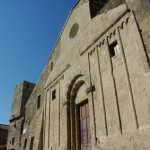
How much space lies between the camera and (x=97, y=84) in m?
9.86

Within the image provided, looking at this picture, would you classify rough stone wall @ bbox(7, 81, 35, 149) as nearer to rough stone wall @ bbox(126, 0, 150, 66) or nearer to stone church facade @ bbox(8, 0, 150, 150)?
stone church facade @ bbox(8, 0, 150, 150)

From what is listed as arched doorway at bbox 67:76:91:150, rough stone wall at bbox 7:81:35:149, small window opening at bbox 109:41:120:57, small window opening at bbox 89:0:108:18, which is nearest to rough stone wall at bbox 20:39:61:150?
arched doorway at bbox 67:76:91:150

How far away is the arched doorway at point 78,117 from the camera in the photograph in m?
10.6

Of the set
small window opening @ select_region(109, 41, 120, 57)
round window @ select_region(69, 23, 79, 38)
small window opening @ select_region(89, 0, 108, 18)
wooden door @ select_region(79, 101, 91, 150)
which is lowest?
wooden door @ select_region(79, 101, 91, 150)

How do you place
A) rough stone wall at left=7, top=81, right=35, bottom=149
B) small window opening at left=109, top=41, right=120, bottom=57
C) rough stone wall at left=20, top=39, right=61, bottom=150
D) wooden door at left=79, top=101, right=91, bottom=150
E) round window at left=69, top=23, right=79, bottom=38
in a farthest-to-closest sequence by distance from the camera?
rough stone wall at left=7, top=81, right=35, bottom=149 < rough stone wall at left=20, top=39, right=61, bottom=150 < round window at left=69, top=23, right=79, bottom=38 < wooden door at left=79, top=101, right=91, bottom=150 < small window opening at left=109, top=41, right=120, bottom=57

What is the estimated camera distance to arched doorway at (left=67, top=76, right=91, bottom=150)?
34.8ft

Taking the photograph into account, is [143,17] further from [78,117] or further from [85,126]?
[78,117]

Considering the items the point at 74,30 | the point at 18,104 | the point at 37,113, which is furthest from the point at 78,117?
the point at 18,104

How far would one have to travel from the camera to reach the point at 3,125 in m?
33.8

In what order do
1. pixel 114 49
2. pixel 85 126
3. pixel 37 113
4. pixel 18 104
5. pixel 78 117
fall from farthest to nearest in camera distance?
pixel 18 104
pixel 37 113
pixel 78 117
pixel 85 126
pixel 114 49

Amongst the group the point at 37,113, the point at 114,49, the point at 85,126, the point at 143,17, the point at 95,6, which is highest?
the point at 95,6

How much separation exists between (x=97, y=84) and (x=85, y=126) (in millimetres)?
2474

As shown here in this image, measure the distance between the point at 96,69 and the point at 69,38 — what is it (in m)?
4.83

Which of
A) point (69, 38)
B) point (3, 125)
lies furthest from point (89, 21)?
point (3, 125)
